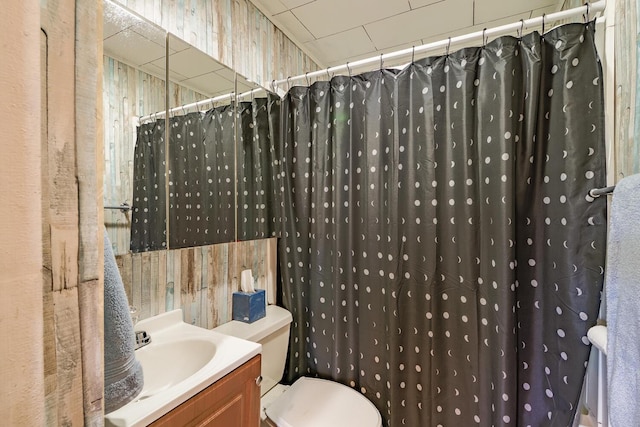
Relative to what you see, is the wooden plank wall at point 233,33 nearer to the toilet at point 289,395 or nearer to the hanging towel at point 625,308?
the toilet at point 289,395

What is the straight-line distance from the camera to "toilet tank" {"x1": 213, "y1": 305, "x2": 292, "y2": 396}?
1.33m

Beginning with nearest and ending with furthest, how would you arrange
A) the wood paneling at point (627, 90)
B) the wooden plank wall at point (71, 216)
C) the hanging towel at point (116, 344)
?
1. the wooden plank wall at point (71, 216)
2. the hanging towel at point (116, 344)
3. the wood paneling at point (627, 90)

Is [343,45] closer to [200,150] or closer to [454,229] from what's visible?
[200,150]

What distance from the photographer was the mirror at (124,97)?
3.17ft

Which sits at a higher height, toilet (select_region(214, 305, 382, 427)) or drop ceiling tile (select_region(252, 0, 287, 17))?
drop ceiling tile (select_region(252, 0, 287, 17))

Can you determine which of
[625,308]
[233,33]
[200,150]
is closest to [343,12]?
[233,33]

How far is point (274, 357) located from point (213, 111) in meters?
1.33

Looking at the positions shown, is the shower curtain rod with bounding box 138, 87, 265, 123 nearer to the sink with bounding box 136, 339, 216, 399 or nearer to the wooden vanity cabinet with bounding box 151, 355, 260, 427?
the sink with bounding box 136, 339, 216, 399

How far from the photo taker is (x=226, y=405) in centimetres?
85

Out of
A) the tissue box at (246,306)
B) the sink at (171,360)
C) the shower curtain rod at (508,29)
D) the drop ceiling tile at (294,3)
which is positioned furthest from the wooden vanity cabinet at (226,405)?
the drop ceiling tile at (294,3)

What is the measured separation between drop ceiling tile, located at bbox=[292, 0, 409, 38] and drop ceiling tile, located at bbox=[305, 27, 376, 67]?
0.25 ft

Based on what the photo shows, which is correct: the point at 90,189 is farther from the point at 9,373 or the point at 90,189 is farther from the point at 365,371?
the point at 365,371

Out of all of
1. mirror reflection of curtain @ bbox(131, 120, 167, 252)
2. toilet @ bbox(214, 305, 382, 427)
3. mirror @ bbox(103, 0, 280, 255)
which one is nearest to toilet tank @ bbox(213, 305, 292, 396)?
toilet @ bbox(214, 305, 382, 427)

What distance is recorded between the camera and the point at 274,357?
4.88 feet
